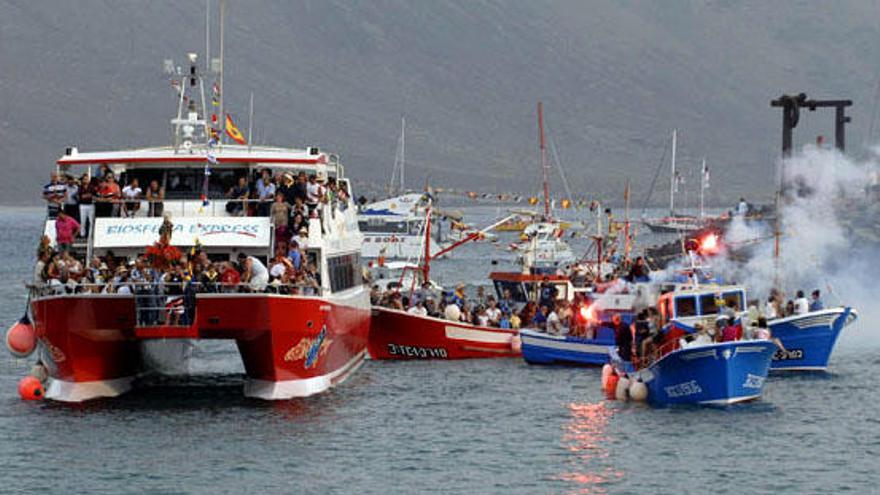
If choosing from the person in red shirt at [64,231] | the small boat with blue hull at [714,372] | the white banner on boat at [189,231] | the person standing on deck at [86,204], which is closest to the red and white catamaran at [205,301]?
the white banner on boat at [189,231]

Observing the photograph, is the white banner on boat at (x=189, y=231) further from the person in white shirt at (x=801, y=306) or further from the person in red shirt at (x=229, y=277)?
the person in white shirt at (x=801, y=306)

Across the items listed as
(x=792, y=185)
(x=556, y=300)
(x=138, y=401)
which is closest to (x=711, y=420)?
(x=138, y=401)

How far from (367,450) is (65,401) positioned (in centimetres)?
906

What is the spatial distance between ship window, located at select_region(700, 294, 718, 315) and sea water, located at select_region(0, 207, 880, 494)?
8.56 ft

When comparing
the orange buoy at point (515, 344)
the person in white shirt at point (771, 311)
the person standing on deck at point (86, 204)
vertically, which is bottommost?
the orange buoy at point (515, 344)

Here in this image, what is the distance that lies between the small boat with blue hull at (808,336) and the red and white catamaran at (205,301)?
40.1ft

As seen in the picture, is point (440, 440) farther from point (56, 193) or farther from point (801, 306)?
point (801, 306)

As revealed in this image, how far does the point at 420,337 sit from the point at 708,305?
1198cm

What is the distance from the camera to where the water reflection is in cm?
4012

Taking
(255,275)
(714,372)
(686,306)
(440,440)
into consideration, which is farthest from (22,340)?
(686,306)

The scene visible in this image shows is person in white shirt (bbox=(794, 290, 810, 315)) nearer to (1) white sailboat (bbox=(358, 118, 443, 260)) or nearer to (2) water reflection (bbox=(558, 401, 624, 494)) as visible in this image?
(2) water reflection (bbox=(558, 401, 624, 494))

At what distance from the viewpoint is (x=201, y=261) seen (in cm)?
4678

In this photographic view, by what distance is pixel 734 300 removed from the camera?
5412 centimetres

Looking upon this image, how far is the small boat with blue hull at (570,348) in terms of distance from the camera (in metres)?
59.4
